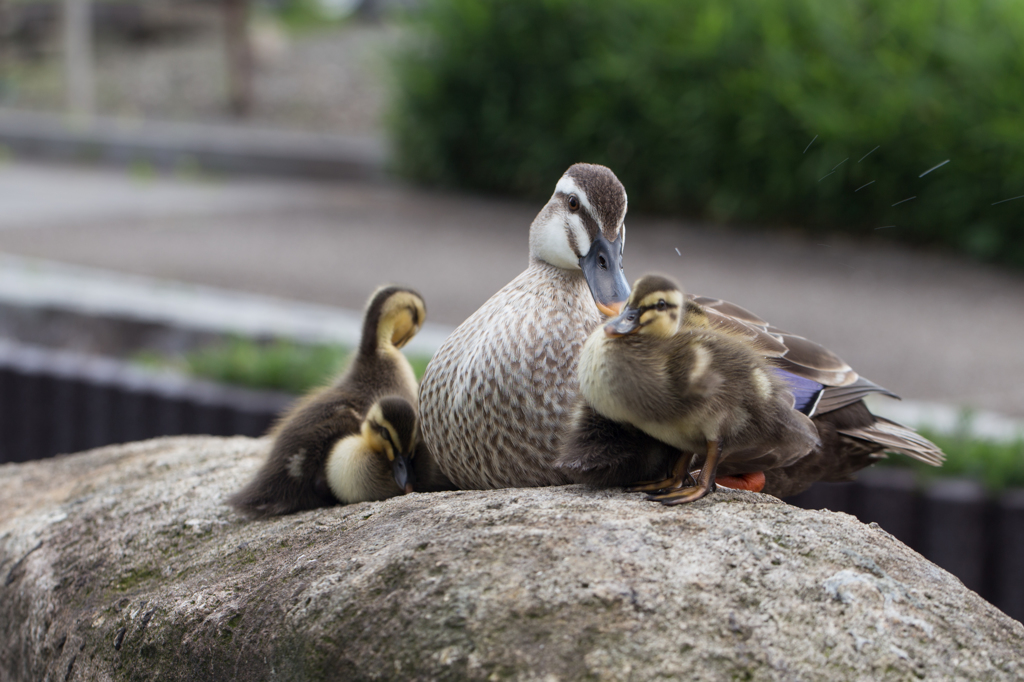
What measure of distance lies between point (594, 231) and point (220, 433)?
11.5 feet

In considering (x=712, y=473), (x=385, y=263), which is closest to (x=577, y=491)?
(x=712, y=473)

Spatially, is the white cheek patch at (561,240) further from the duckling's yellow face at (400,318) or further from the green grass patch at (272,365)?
the green grass patch at (272,365)

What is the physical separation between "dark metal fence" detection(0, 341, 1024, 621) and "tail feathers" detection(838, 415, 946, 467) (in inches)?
66.3

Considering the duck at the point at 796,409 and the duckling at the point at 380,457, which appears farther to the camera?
the duckling at the point at 380,457

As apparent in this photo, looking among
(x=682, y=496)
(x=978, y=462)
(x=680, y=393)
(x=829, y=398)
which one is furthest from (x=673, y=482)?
(x=978, y=462)

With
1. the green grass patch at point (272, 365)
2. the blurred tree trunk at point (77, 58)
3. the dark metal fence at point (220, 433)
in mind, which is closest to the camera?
the dark metal fence at point (220, 433)

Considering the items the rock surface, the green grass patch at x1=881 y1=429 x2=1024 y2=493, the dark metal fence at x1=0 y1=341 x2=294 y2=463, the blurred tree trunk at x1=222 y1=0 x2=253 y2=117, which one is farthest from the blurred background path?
the rock surface

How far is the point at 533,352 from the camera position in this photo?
2.60m

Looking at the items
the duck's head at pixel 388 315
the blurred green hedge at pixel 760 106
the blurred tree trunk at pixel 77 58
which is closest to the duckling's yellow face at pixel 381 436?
the duck's head at pixel 388 315

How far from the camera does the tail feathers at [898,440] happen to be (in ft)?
8.83

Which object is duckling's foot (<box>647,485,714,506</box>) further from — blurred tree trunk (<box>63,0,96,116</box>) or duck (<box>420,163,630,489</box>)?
blurred tree trunk (<box>63,0,96,116</box>)

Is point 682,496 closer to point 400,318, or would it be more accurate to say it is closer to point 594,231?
point 594,231

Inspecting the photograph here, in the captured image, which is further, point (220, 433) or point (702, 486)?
point (220, 433)

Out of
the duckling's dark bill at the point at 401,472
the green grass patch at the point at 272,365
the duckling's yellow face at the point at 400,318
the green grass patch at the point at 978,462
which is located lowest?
the green grass patch at the point at 272,365
